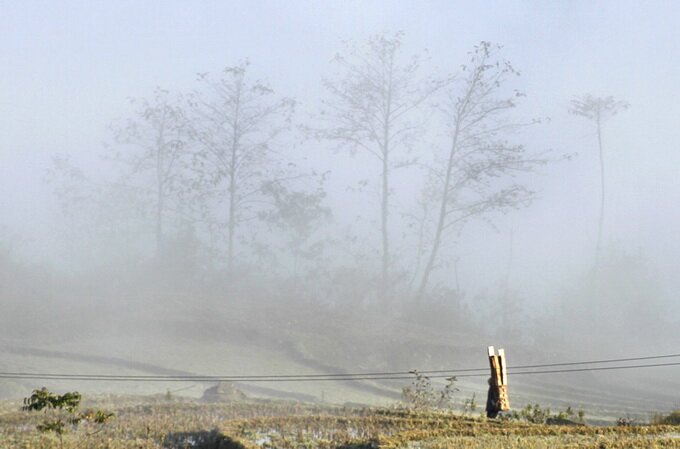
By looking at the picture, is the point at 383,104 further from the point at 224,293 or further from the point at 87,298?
the point at 87,298

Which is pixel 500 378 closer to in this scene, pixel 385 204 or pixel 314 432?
pixel 314 432

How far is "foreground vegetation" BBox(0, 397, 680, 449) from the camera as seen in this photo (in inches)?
526

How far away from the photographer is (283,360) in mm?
31672

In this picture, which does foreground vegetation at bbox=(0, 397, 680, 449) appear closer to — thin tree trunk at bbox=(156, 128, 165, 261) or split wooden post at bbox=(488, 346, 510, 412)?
split wooden post at bbox=(488, 346, 510, 412)

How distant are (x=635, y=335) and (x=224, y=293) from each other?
28.6 m

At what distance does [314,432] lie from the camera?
51.3ft

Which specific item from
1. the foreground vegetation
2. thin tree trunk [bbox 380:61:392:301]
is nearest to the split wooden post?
the foreground vegetation

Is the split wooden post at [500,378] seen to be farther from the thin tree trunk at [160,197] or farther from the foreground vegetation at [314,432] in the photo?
the thin tree trunk at [160,197]

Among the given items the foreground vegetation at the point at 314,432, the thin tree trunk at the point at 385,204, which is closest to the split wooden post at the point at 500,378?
the foreground vegetation at the point at 314,432

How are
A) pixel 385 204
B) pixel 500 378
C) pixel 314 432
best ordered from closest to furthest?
pixel 314 432, pixel 500 378, pixel 385 204

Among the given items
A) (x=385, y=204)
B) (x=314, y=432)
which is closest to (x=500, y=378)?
(x=314, y=432)

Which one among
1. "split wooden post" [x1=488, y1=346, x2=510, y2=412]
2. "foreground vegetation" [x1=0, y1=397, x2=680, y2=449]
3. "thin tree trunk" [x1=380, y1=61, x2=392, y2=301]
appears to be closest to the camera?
"foreground vegetation" [x1=0, y1=397, x2=680, y2=449]

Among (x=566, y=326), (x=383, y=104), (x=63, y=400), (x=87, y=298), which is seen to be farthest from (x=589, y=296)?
(x=63, y=400)

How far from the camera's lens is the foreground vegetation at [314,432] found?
13352mm
